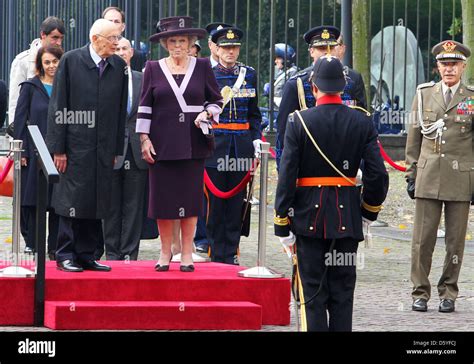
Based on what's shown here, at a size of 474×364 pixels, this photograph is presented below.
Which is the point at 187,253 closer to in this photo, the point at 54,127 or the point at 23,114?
the point at 54,127

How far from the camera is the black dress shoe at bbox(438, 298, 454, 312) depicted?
11.4m

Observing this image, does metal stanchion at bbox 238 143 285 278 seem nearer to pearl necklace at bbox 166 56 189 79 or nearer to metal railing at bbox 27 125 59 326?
pearl necklace at bbox 166 56 189 79

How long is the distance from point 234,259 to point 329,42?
86.0 inches

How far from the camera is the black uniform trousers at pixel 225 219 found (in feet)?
42.8

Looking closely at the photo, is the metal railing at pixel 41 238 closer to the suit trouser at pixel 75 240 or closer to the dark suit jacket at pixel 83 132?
the dark suit jacket at pixel 83 132

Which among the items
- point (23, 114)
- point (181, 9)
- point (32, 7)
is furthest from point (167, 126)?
point (181, 9)

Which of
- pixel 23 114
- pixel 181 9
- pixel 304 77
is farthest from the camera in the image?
pixel 181 9

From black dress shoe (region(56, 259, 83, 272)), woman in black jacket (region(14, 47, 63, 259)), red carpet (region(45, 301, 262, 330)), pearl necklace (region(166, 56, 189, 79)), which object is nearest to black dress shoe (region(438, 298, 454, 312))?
red carpet (region(45, 301, 262, 330))

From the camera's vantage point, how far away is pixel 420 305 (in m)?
11.4

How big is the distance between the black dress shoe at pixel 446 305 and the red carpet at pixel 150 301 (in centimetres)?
134

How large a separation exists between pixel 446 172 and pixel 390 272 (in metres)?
2.36

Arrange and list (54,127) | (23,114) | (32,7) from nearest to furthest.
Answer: (54,127) < (23,114) < (32,7)

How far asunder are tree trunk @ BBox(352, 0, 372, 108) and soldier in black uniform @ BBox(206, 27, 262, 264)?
8967 mm
